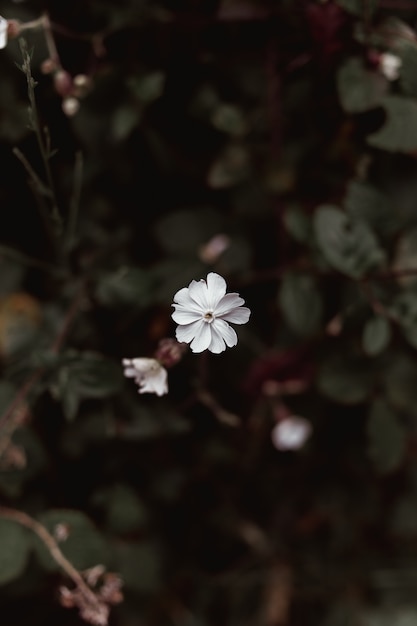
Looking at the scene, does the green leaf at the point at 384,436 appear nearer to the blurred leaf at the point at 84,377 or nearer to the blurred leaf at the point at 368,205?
the blurred leaf at the point at 368,205

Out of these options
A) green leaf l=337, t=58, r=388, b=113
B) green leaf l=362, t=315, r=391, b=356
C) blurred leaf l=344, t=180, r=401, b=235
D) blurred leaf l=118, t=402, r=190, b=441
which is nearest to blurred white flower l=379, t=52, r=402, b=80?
green leaf l=337, t=58, r=388, b=113

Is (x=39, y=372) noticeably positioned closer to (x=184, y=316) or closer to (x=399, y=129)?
(x=184, y=316)

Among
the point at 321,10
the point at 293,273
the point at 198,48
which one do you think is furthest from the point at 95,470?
the point at 321,10

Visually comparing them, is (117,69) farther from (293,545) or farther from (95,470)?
(293,545)

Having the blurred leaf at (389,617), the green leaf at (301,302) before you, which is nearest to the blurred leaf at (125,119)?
the green leaf at (301,302)

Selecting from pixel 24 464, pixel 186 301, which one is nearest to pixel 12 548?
pixel 24 464

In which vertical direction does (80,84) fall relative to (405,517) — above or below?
above
